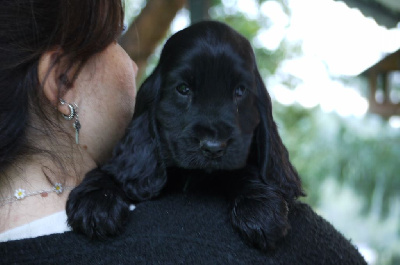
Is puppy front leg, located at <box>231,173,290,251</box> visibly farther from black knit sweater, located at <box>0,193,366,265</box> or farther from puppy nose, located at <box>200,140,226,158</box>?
puppy nose, located at <box>200,140,226,158</box>

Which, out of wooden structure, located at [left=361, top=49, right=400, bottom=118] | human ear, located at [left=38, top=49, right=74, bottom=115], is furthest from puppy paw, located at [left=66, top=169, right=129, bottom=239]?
wooden structure, located at [left=361, top=49, right=400, bottom=118]

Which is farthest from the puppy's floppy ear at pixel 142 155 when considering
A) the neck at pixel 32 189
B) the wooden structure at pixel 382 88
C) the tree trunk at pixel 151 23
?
the wooden structure at pixel 382 88

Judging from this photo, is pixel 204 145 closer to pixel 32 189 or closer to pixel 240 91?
pixel 240 91

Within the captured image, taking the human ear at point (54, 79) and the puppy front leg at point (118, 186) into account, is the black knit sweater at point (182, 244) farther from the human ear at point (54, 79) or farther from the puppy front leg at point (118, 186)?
the human ear at point (54, 79)

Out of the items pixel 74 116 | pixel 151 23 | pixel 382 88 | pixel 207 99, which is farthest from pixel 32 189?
pixel 382 88

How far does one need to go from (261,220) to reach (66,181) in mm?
697

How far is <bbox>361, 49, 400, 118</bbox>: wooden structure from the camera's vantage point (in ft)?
13.7

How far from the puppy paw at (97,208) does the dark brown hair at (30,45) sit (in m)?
0.21

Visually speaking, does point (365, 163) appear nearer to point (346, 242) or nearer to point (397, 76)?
point (397, 76)

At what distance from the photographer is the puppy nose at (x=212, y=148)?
1.39 m

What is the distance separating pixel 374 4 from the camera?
3420mm

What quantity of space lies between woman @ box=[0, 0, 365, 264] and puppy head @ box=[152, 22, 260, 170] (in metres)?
0.18

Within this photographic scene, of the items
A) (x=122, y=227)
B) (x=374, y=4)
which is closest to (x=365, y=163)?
(x=374, y=4)

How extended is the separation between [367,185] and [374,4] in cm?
204
